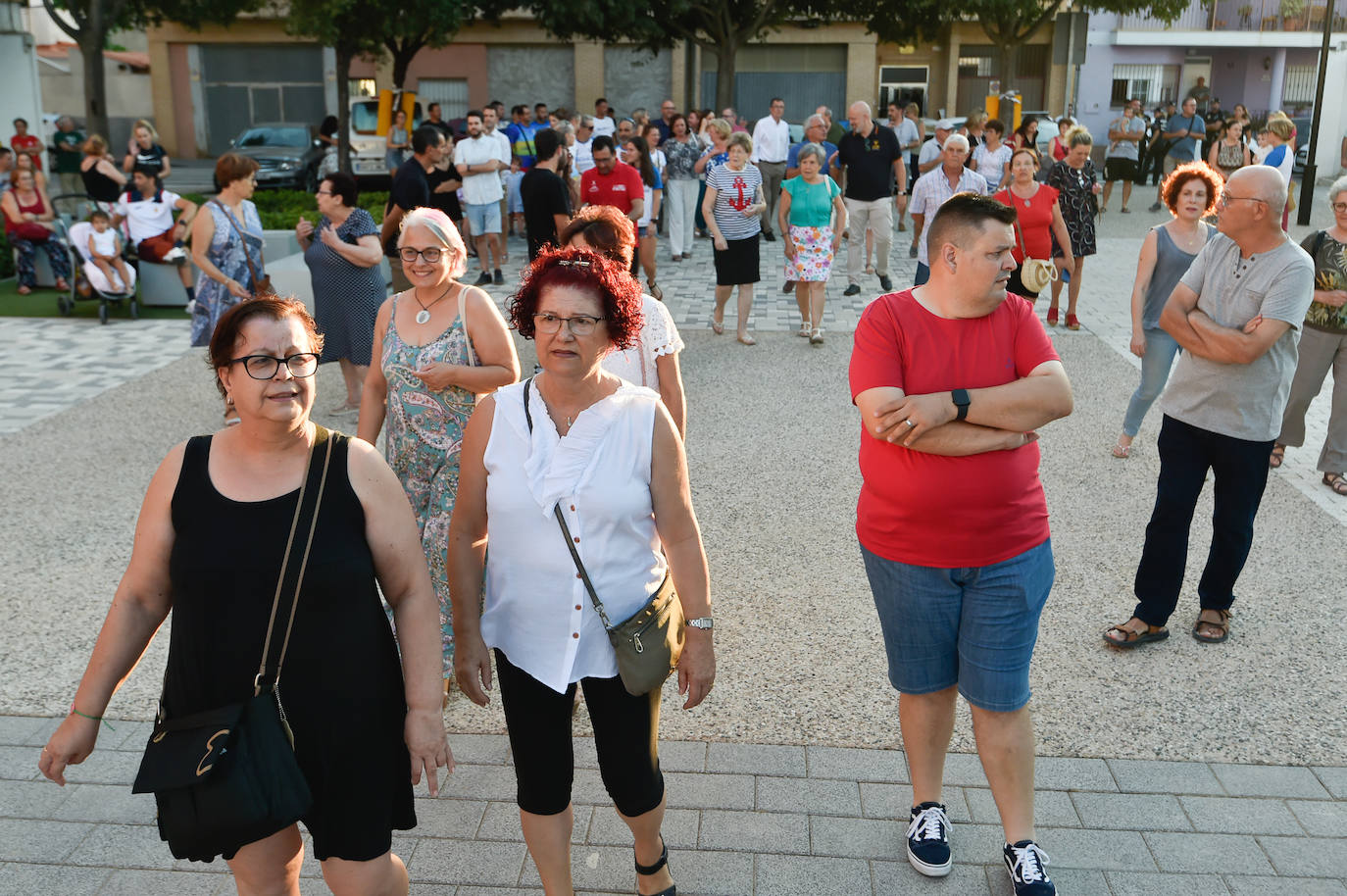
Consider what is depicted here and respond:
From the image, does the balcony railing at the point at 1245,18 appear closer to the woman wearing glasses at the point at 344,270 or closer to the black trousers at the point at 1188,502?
the woman wearing glasses at the point at 344,270

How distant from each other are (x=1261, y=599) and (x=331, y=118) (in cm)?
2216

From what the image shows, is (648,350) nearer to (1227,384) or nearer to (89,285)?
(1227,384)

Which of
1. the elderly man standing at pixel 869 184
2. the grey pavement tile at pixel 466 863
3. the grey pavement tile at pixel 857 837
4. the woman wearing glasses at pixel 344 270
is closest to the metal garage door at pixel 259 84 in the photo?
the elderly man standing at pixel 869 184


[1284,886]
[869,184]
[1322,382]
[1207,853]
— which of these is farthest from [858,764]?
[869,184]

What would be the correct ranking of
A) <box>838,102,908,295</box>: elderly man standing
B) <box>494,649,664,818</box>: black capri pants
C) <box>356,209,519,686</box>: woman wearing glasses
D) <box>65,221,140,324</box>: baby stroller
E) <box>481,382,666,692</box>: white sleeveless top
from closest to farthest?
1. <box>481,382,666,692</box>: white sleeveless top
2. <box>494,649,664,818</box>: black capri pants
3. <box>356,209,519,686</box>: woman wearing glasses
4. <box>65,221,140,324</box>: baby stroller
5. <box>838,102,908,295</box>: elderly man standing

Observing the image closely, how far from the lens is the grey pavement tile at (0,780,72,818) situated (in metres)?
3.82

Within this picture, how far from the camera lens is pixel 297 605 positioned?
262cm

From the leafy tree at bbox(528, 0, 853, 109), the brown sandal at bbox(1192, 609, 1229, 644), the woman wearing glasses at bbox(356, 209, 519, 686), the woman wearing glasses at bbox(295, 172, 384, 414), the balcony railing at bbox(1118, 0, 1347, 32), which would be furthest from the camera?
the balcony railing at bbox(1118, 0, 1347, 32)

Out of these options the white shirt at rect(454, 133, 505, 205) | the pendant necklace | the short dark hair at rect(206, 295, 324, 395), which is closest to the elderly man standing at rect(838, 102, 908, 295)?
the white shirt at rect(454, 133, 505, 205)

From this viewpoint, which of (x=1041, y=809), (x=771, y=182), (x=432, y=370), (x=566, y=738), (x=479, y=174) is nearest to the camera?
(x=566, y=738)

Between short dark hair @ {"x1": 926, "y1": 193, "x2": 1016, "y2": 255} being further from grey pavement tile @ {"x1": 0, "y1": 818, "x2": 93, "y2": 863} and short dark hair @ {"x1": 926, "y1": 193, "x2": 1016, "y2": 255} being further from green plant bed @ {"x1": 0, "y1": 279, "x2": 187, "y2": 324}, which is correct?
green plant bed @ {"x1": 0, "y1": 279, "x2": 187, "y2": 324}

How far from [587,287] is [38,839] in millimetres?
2470

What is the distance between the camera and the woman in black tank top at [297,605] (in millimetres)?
2615

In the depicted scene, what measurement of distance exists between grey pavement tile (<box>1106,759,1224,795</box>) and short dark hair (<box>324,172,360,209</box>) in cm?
572
